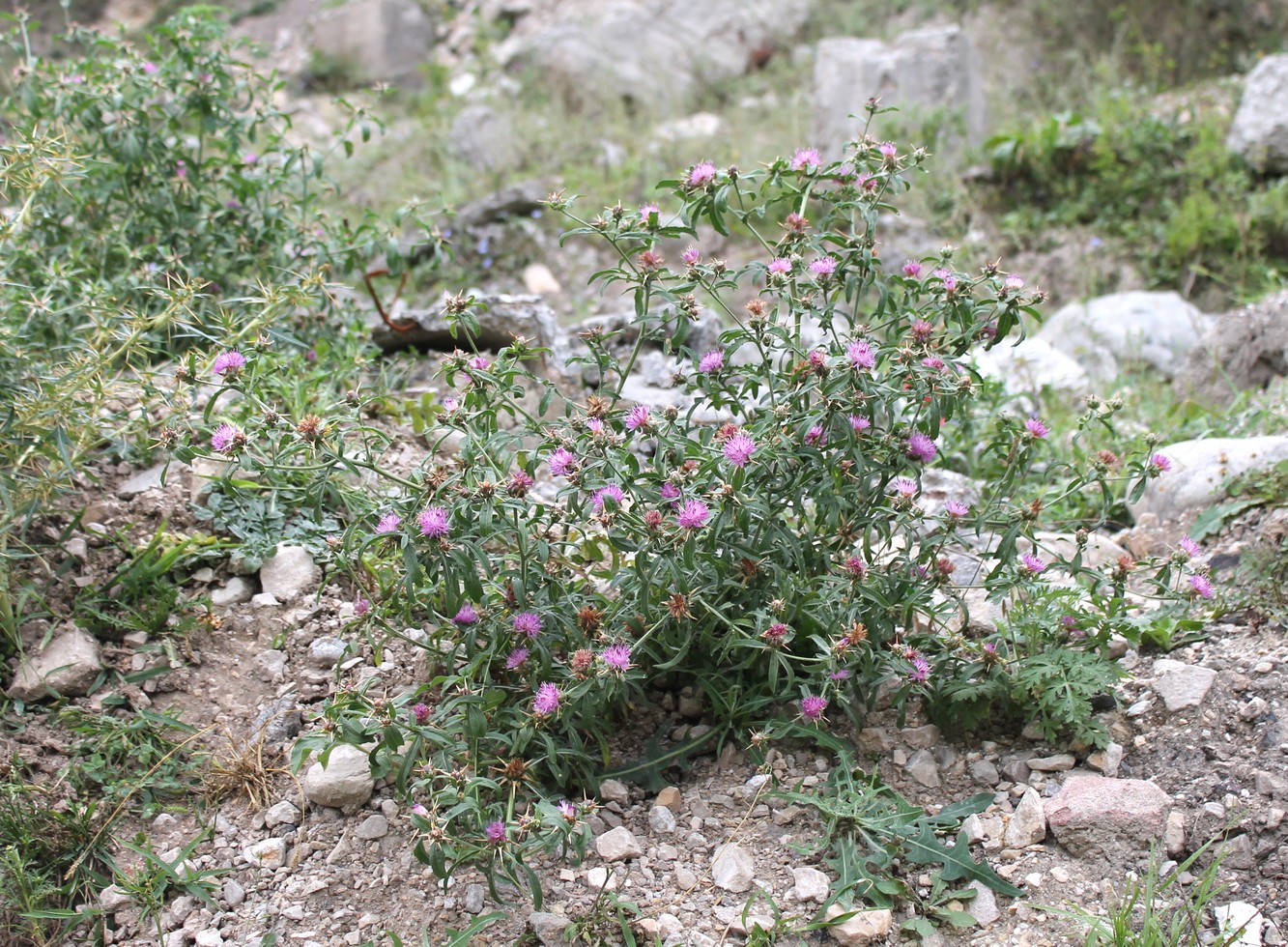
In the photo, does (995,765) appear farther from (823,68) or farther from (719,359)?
(823,68)

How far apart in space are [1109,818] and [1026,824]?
164 millimetres

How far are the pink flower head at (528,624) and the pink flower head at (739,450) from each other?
0.51 metres

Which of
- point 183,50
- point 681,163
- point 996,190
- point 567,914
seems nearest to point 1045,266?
point 996,190

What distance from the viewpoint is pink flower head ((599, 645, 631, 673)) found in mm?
1997

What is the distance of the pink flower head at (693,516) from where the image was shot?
2.00 m

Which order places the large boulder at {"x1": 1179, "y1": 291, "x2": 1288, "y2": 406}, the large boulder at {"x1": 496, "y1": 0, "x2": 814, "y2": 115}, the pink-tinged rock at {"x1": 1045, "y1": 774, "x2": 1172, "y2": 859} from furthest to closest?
the large boulder at {"x1": 496, "y1": 0, "x2": 814, "y2": 115} → the large boulder at {"x1": 1179, "y1": 291, "x2": 1288, "y2": 406} → the pink-tinged rock at {"x1": 1045, "y1": 774, "x2": 1172, "y2": 859}

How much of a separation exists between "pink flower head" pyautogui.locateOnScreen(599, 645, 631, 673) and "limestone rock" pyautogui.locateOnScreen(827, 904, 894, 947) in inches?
25.2

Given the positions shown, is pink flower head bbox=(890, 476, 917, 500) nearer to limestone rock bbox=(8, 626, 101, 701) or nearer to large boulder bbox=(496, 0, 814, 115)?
limestone rock bbox=(8, 626, 101, 701)

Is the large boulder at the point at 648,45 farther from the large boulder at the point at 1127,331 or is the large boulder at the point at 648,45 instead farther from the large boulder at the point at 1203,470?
the large boulder at the point at 1203,470

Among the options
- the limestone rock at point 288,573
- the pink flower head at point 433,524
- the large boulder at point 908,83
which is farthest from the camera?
the large boulder at point 908,83

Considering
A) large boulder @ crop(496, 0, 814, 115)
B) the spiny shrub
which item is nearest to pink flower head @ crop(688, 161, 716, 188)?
the spiny shrub

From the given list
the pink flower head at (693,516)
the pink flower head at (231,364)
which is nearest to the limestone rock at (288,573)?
the pink flower head at (231,364)

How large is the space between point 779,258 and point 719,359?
0.26 m

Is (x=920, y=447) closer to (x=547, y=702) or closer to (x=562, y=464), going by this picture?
(x=562, y=464)
